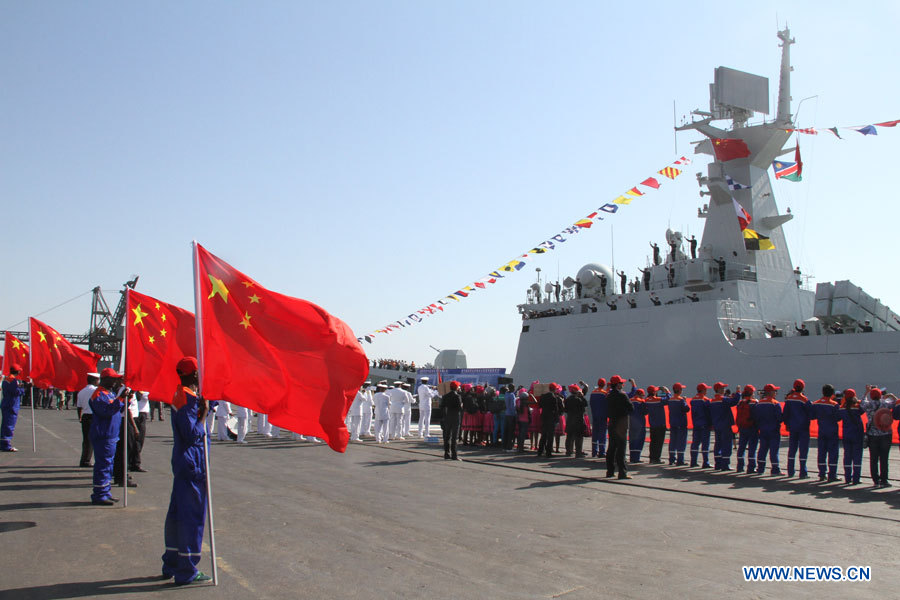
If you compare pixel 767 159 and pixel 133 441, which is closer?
pixel 133 441

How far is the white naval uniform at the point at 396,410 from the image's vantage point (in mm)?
16688

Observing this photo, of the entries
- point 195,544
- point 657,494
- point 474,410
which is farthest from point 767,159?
point 195,544

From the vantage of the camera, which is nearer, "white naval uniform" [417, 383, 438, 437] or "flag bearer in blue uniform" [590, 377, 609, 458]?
"flag bearer in blue uniform" [590, 377, 609, 458]

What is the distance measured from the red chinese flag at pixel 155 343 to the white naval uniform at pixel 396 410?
8.58 metres

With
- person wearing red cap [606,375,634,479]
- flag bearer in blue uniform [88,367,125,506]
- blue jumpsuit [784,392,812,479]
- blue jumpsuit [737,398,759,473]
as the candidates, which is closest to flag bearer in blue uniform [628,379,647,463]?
blue jumpsuit [737,398,759,473]

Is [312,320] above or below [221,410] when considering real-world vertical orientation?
above

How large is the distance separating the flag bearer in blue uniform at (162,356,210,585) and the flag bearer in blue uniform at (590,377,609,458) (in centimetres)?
888

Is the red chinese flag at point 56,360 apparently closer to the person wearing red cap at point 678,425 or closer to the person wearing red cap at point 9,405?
the person wearing red cap at point 9,405

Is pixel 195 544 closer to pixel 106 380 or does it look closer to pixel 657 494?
pixel 106 380

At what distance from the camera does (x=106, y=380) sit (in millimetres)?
7980

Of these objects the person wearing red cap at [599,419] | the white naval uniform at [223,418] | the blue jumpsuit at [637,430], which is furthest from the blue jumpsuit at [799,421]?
the white naval uniform at [223,418]

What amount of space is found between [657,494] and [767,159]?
21398 millimetres

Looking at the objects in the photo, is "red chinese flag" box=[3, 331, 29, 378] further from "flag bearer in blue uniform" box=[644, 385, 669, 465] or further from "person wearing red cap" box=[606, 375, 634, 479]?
"flag bearer in blue uniform" box=[644, 385, 669, 465]

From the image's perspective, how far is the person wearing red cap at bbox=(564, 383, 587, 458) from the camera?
12.9 metres
